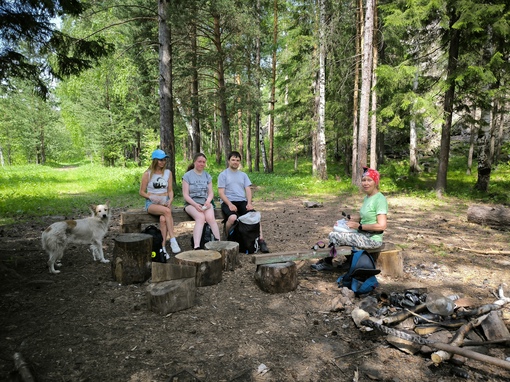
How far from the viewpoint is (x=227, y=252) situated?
4.91 meters

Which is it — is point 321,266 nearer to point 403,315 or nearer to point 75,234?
point 403,315

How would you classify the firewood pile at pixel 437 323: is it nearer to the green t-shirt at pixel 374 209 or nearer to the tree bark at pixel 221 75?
the green t-shirt at pixel 374 209

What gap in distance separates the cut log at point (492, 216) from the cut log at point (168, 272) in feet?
26.0

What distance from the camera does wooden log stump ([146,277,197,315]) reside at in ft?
11.7

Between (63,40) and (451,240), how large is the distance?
29.1 feet

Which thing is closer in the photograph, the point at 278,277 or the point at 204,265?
the point at 278,277

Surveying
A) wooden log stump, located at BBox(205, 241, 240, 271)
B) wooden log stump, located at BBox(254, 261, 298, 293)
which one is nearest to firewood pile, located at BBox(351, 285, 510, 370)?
wooden log stump, located at BBox(254, 261, 298, 293)

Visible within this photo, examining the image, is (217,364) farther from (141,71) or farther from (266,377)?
(141,71)

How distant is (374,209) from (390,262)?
105cm

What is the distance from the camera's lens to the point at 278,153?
33.0m

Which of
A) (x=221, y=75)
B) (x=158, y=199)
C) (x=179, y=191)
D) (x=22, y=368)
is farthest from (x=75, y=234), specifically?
Answer: (x=221, y=75)

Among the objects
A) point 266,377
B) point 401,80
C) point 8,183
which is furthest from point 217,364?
point 8,183

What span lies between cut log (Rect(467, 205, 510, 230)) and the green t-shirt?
5.33 m

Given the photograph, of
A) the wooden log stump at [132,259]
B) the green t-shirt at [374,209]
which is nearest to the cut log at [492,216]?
the green t-shirt at [374,209]
